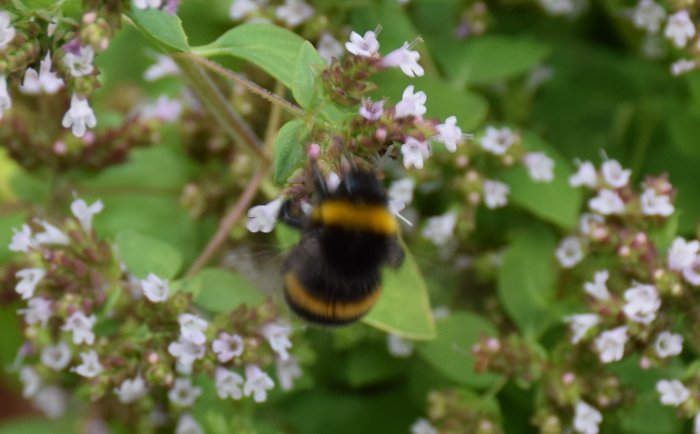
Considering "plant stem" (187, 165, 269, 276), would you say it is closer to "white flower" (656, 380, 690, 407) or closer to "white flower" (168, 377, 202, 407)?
"white flower" (168, 377, 202, 407)

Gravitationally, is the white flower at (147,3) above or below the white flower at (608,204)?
above

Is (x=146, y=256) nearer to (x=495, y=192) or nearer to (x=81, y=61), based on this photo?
(x=81, y=61)

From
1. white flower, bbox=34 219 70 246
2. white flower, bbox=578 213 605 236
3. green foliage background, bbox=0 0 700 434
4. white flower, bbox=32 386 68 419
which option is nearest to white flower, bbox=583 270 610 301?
white flower, bbox=578 213 605 236

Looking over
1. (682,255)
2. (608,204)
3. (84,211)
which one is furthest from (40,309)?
(682,255)

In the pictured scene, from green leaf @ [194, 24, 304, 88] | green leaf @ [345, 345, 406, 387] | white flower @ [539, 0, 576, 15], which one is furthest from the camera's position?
white flower @ [539, 0, 576, 15]

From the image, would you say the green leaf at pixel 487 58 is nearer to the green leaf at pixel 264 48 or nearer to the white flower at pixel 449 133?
the green leaf at pixel 264 48

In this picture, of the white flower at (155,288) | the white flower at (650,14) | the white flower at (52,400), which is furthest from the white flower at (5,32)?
the white flower at (650,14)
